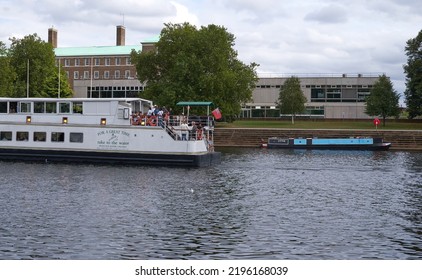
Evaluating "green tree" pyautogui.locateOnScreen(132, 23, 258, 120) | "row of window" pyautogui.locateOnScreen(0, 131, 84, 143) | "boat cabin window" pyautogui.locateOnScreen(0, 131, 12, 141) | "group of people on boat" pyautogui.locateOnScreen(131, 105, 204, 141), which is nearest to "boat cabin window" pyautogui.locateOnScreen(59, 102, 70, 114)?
"row of window" pyautogui.locateOnScreen(0, 131, 84, 143)

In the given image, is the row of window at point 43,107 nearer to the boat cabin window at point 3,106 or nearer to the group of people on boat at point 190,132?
the boat cabin window at point 3,106

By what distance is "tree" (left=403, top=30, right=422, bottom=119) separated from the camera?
102m

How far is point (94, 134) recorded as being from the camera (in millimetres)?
51906

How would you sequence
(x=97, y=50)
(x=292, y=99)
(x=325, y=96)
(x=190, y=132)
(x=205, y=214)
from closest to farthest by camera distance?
(x=205, y=214), (x=190, y=132), (x=292, y=99), (x=325, y=96), (x=97, y=50)

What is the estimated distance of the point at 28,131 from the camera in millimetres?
53562

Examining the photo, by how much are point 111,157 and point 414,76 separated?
6919cm

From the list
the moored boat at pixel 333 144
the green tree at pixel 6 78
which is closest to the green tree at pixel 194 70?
the moored boat at pixel 333 144

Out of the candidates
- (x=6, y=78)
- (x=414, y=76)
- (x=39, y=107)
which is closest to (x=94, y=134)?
(x=39, y=107)

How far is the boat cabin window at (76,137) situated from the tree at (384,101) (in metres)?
69.9

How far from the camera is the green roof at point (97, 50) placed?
161375 mm

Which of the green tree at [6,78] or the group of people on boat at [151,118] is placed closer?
the group of people on boat at [151,118]

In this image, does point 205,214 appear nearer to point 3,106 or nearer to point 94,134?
point 94,134

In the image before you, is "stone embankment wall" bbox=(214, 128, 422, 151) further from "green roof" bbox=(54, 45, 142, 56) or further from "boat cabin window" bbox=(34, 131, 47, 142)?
"green roof" bbox=(54, 45, 142, 56)

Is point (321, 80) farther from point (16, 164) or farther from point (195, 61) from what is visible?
point (16, 164)
